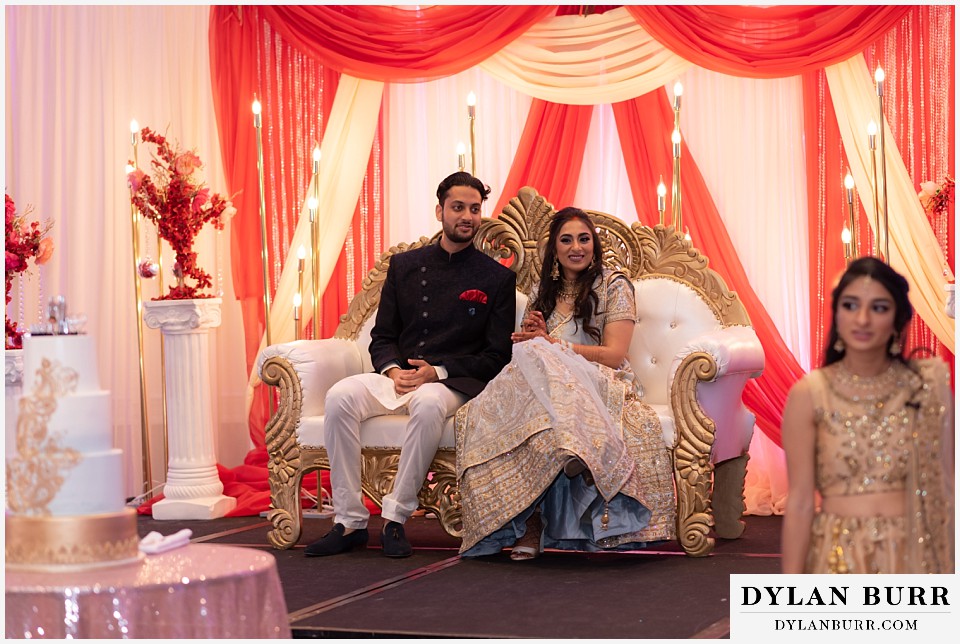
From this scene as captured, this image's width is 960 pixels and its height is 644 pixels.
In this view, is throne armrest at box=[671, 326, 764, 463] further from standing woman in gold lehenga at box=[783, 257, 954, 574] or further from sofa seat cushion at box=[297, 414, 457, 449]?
standing woman in gold lehenga at box=[783, 257, 954, 574]

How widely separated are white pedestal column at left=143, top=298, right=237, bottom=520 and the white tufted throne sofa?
76 cm

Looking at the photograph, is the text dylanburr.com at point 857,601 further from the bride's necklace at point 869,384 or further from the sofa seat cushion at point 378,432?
the sofa seat cushion at point 378,432

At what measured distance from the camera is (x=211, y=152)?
586cm

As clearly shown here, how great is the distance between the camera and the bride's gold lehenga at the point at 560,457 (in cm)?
369

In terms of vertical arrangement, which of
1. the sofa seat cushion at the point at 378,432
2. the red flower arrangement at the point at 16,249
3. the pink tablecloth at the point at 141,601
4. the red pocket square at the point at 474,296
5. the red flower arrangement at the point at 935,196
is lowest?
the pink tablecloth at the point at 141,601

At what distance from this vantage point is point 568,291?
166 inches

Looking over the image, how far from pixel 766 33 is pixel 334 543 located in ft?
9.53

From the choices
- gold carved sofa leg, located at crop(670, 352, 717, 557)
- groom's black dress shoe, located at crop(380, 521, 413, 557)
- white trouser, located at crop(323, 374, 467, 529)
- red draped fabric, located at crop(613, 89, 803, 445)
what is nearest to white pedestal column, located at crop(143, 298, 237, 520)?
white trouser, located at crop(323, 374, 467, 529)

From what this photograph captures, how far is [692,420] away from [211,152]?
123 inches

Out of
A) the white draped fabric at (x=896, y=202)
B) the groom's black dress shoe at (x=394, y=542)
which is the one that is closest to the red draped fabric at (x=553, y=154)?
the white draped fabric at (x=896, y=202)

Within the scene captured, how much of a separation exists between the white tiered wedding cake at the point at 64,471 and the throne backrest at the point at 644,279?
2291mm

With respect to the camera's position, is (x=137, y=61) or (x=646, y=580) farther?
(x=137, y=61)

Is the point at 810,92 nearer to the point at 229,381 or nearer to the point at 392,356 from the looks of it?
the point at 392,356

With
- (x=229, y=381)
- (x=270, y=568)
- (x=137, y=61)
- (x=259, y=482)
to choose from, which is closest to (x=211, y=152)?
(x=137, y=61)
